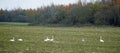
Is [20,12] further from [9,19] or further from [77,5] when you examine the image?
[77,5]

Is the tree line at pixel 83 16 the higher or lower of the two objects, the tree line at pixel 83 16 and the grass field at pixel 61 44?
the lower

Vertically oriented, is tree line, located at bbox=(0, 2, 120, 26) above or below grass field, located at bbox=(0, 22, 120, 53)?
below

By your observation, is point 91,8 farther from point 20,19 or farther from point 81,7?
point 20,19

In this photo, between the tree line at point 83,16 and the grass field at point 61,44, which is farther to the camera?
the tree line at point 83,16

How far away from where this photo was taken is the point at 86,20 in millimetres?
90375

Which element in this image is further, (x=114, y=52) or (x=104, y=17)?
(x=104, y=17)

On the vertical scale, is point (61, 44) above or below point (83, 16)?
above

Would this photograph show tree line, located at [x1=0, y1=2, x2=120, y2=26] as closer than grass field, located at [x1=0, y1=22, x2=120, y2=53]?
No

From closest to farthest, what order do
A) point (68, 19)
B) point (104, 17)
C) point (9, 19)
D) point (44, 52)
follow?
1. point (44, 52)
2. point (104, 17)
3. point (68, 19)
4. point (9, 19)

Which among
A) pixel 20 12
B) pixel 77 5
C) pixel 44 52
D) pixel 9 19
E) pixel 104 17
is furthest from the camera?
pixel 20 12

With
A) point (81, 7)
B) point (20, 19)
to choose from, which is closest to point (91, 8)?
point (81, 7)

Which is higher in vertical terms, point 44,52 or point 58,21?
point 44,52

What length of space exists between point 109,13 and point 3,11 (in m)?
59.2

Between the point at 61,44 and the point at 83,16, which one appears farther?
the point at 83,16
